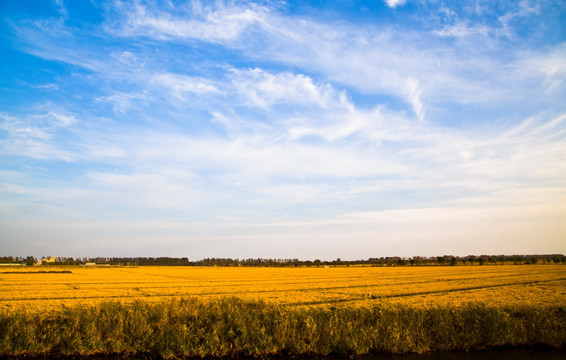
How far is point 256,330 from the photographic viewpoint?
1528 cm

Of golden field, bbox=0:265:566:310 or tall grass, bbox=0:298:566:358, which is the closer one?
tall grass, bbox=0:298:566:358

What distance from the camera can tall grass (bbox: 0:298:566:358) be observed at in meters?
14.4

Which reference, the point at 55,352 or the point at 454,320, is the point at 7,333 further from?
the point at 454,320

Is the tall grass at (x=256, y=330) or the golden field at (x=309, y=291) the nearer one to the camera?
the tall grass at (x=256, y=330)

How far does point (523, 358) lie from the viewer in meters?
14.7

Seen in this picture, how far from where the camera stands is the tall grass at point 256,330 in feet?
47.1

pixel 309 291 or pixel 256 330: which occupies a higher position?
pixel 256 330

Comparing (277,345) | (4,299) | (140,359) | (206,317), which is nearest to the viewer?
(140,359)

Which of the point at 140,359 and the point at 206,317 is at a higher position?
the point at 206,317

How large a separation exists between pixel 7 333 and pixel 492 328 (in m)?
20.7

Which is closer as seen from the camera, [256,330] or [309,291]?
[256,330]

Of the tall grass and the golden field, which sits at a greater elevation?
the tall grass

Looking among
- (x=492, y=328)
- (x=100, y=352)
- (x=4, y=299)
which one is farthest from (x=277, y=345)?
(x=4, y=299)

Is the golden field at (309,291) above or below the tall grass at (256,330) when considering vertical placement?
below
